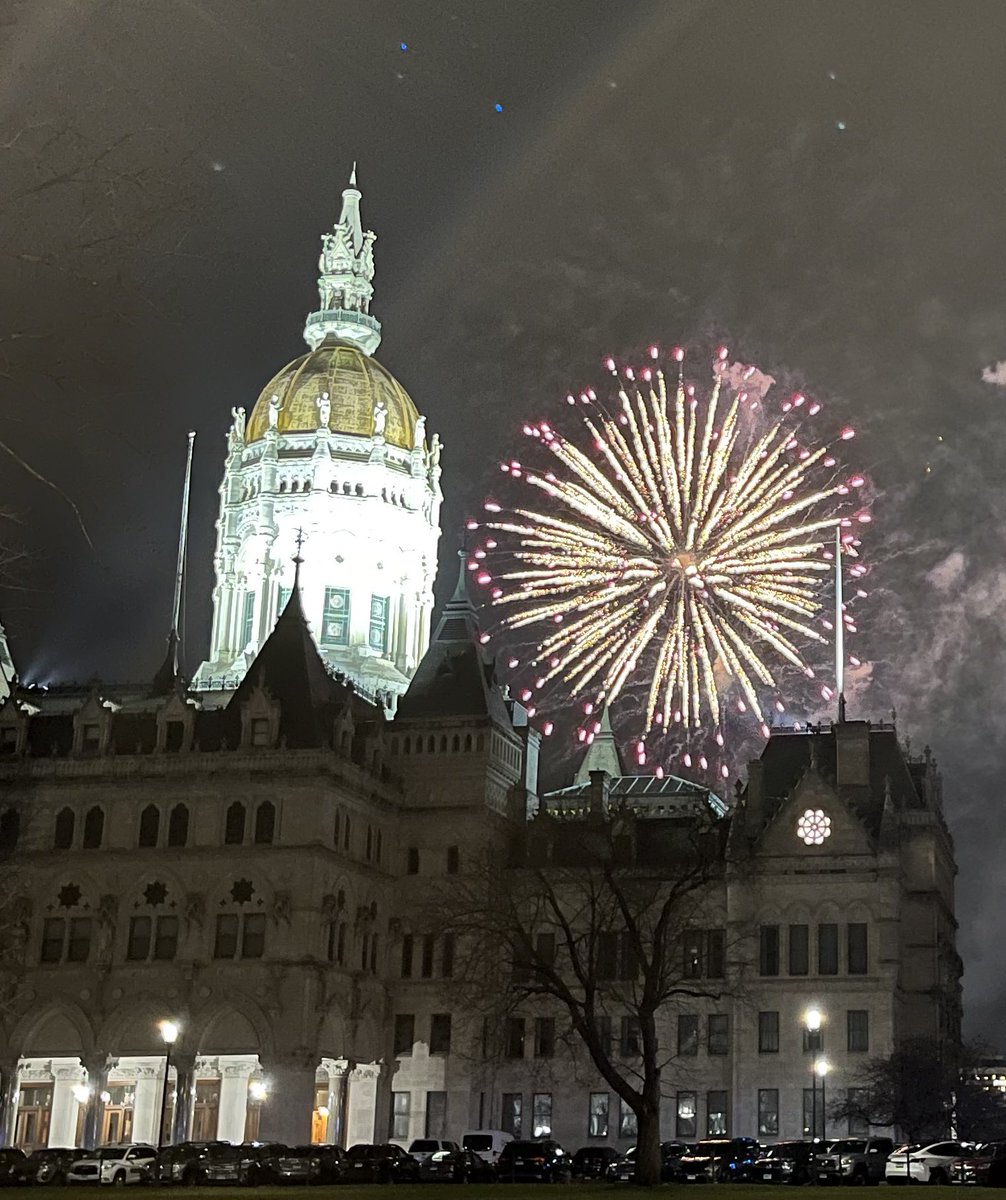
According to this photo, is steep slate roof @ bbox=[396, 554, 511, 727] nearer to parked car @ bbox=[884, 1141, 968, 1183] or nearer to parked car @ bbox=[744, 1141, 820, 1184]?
parked car @ bbox=[744, 1141, 820, 1184]

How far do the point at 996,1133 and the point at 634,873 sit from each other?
121 ft

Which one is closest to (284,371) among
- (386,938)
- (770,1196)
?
(386,938)

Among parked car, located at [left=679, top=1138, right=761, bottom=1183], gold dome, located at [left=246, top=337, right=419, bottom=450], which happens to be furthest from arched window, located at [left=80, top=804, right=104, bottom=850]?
gold dome, located at [left=246, top=337, right=419, bottom=450]

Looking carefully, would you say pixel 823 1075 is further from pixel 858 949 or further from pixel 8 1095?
pixel 8 1095

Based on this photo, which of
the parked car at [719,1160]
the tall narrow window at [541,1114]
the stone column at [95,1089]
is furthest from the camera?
the tall narrow window at [541,1114]

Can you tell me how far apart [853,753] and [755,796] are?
5.76m

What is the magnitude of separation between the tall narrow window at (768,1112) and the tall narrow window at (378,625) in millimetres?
46440

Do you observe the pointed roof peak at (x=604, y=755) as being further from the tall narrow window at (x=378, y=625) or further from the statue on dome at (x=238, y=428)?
the statue on dome at (x=238, y=428)

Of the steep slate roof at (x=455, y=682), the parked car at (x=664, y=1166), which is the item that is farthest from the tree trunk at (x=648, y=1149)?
the steep slate roof at (x=455, y=682)

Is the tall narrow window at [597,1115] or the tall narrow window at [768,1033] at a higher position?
the tall narrow window at [768,1033]

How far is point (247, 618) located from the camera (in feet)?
461

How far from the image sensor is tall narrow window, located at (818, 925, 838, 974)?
10231 centimetres

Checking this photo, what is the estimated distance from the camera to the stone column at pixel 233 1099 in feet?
318

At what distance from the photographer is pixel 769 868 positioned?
105m
